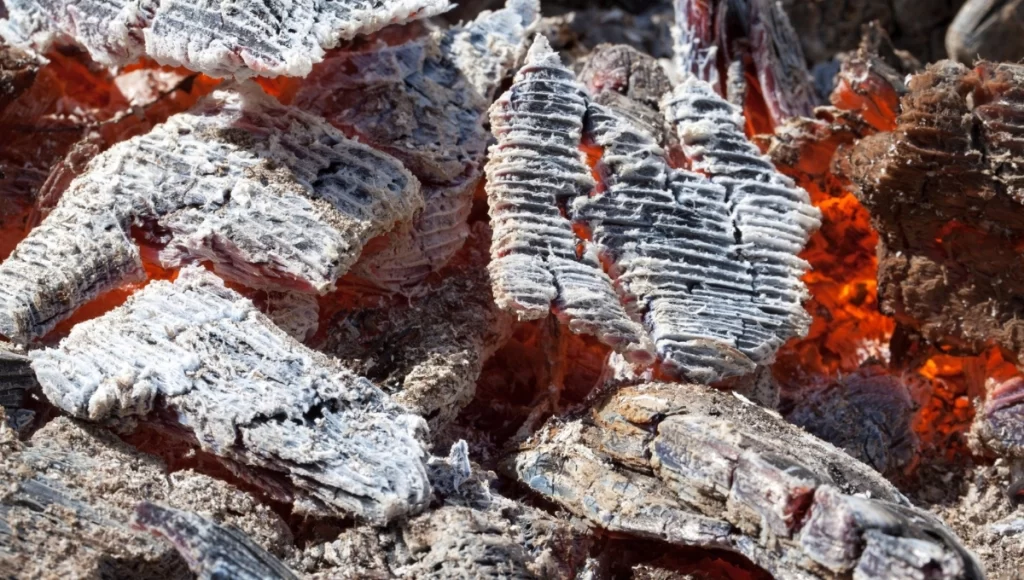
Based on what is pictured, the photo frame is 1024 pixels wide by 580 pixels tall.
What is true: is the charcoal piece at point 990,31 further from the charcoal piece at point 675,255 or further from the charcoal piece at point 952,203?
the charcoal piece at point 675,255

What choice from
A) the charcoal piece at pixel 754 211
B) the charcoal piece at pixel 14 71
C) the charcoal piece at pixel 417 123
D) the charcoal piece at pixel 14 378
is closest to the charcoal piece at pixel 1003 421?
the charcoal piece at pixel 754 211

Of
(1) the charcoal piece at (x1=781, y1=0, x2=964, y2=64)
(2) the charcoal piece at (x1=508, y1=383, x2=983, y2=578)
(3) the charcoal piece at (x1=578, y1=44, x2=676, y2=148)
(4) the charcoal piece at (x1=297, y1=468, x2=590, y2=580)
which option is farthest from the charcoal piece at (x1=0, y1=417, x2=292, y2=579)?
(1) the charcoal piece at (x1=781, y1=0, x2=964, y2=64)

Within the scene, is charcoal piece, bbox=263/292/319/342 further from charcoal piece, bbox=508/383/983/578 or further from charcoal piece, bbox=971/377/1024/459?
charcoal piece, bbox=971/377/1024/459

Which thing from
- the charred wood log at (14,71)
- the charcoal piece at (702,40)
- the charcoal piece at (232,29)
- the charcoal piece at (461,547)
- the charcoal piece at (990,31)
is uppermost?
the charcoal piece at (990,31)

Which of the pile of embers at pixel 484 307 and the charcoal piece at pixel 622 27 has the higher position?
the charcoal piece at pixel 622 27

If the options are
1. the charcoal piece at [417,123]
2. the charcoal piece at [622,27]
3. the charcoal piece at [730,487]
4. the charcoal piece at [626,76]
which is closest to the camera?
the charcoal piece at [730,487]

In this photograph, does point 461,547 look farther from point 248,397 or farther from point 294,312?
point 294,312

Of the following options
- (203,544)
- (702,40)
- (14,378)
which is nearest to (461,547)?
(203,544)

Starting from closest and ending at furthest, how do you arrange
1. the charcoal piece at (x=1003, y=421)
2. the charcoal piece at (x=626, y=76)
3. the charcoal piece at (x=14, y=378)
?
the charcoal piece at (x=14, y=378)
the charcoal piece at (x=1003, y=421)
the charcoal piece at (x=626, y=76)
